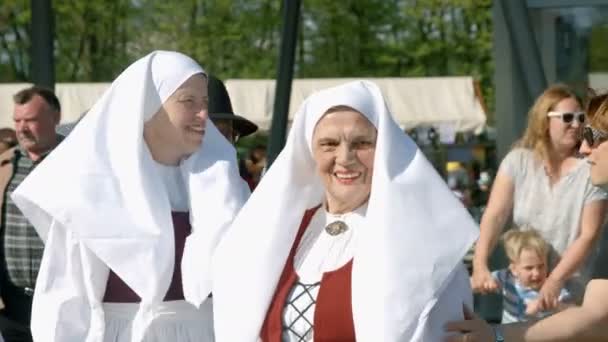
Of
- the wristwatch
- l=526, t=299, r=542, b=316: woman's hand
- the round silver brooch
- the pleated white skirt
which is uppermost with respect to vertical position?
the round silver brooch

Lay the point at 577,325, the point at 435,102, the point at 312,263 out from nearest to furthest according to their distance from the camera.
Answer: the point at 577,325 → the point at 312,263 → the point at 435,102

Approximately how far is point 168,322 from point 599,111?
6.15ft

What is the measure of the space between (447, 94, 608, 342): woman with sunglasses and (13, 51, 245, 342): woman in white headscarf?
4.81 feet

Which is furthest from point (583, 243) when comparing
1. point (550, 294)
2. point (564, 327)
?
point (564, 327)

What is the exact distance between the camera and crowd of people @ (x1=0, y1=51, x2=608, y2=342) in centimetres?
356

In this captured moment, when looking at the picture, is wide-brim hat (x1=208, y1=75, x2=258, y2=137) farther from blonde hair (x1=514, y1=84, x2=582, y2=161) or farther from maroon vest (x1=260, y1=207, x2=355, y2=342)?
Result: maroon vest (x1=260, y1=207, x2=355, y2=342)

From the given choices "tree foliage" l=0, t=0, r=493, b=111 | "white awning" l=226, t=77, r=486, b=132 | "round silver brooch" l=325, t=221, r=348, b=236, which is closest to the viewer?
"round silver brooch" l=325, t=221, r=348, b=236

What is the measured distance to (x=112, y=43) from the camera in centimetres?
2419

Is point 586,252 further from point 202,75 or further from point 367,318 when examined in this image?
point 367,318

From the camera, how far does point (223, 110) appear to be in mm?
6629

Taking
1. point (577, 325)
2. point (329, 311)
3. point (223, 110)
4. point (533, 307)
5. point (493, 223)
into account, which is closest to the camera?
point (577, 325)

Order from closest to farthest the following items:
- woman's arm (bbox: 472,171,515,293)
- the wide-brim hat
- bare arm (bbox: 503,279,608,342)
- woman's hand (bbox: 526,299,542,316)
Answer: bare arm (bbox: 503,279,608,342)
woman's hand (bbox: 526,299,542,316)
the wide-brim hat
woman's arm (bbox: 472,171,515,293)

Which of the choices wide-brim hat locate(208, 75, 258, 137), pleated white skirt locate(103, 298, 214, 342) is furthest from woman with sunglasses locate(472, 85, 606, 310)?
pleated white skirt locate(103, 298, 214, 342)

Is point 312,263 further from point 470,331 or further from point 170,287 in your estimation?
point 170,287
